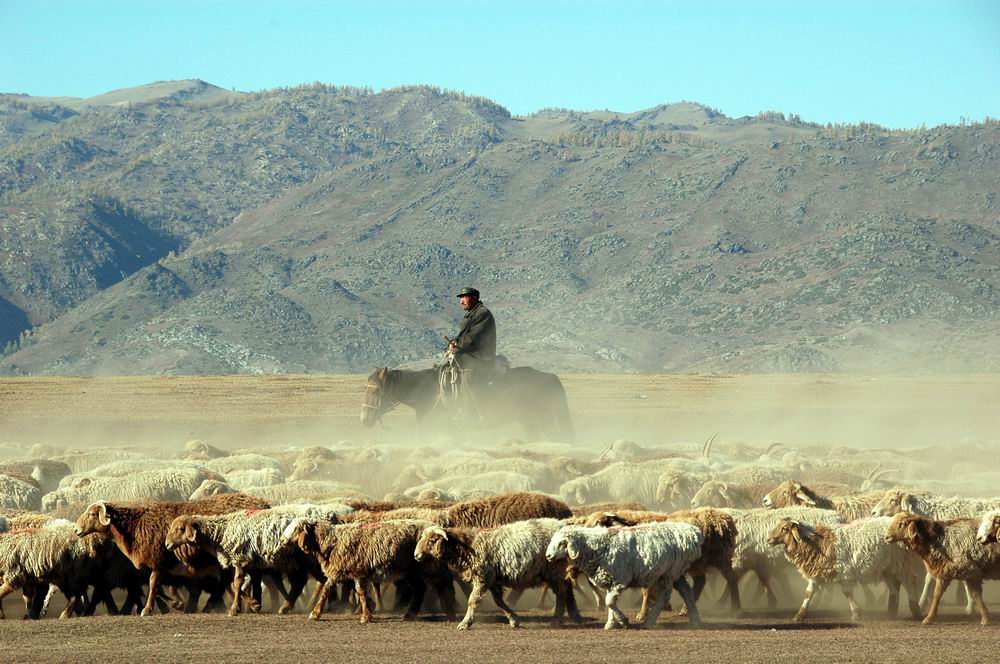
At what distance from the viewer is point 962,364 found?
70562 millimetres

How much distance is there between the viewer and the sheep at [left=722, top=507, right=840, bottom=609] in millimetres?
13031

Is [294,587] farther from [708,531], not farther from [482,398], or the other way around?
[482,398]

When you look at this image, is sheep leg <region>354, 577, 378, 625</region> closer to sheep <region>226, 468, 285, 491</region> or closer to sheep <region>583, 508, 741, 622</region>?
sheep <region>583, 508, 741, 622</region>

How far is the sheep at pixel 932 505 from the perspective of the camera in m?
14.2

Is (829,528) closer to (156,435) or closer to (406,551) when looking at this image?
(406,551)

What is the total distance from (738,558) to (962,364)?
6167 cm

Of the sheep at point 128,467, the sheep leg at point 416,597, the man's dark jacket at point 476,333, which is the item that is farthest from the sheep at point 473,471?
the sheep leg at point 416,597

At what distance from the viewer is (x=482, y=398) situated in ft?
80.2

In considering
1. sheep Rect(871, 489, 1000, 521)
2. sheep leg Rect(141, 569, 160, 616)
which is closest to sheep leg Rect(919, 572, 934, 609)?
sheep Rect(871, 489, 1000, 521)

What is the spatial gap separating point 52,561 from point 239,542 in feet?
5.73

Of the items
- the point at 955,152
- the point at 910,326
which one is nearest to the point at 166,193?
the point at 955,152

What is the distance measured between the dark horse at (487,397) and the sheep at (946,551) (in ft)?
42.6

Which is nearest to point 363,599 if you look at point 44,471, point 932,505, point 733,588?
point 733,588

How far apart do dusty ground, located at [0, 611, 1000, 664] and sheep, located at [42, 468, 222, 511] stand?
552 centimetres
